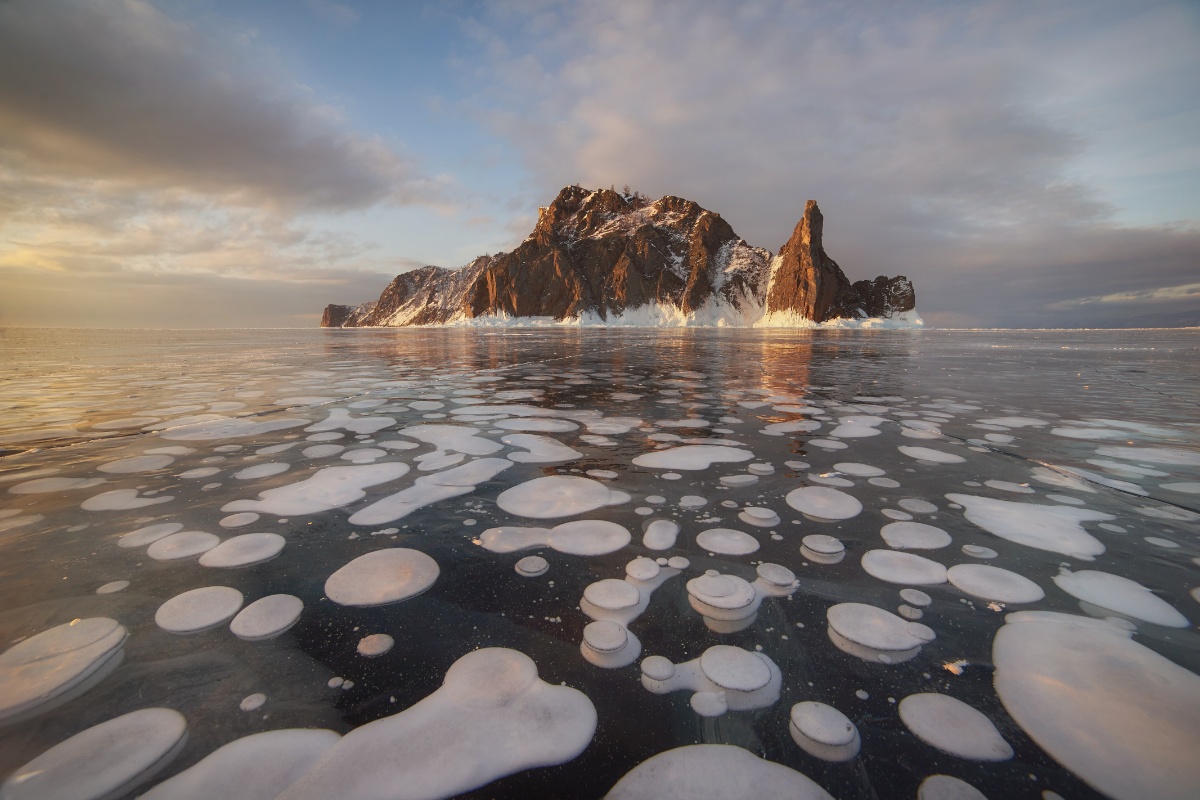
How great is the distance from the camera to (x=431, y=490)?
2771mm

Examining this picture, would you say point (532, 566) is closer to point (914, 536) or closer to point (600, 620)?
point (600, 620)

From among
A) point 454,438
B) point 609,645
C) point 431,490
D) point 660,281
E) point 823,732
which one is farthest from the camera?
point 660,281

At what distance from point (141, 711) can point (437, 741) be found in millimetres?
788

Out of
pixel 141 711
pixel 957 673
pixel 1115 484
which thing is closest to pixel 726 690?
pixel 957 673

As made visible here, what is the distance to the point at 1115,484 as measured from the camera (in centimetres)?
280

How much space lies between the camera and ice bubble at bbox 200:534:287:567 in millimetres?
1928

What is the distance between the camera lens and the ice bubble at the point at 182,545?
1977 millimetres

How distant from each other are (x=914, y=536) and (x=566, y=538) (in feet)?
5.37

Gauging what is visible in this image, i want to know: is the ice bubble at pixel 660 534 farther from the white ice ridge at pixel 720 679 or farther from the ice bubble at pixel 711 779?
the ice bubble at pixel 711 779

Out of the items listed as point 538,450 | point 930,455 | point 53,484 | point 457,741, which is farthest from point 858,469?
point 53,484

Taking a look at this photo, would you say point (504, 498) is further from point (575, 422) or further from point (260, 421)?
point (260, 421)

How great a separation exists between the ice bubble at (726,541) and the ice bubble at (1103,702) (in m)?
0.85

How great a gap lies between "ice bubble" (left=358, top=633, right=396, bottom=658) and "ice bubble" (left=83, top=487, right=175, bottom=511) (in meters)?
2.01

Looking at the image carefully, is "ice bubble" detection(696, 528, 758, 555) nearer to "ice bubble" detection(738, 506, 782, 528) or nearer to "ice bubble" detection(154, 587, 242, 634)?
"ice bubble" detection(738, 506, 782, 528)
